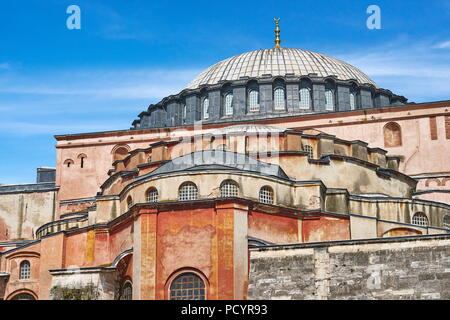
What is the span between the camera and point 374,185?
40250mm

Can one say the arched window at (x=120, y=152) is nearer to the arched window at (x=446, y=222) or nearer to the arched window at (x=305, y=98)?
the arched window at (x=305, y=98)

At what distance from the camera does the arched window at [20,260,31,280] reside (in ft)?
131

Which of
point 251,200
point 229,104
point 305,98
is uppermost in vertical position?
point 305,98

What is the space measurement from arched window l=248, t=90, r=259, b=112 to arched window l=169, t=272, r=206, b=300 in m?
19.9

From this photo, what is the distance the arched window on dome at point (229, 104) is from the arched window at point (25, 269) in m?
15.8

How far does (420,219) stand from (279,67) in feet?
60.4

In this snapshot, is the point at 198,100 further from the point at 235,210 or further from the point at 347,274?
the point at 347,274

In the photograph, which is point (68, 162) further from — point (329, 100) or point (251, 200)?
point (251, 200)

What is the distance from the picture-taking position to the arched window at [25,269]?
39875mm

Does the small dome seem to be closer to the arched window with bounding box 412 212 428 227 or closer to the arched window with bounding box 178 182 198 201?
the arched window with bounding box 412 212 428 227

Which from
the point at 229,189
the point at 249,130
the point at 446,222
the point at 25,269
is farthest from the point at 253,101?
the point at 229,189

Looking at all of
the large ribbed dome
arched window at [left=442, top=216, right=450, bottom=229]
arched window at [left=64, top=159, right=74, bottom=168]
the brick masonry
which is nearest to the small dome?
arched window at [left=442, top=216, right=450, bottom=229]

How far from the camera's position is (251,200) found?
109 feet
